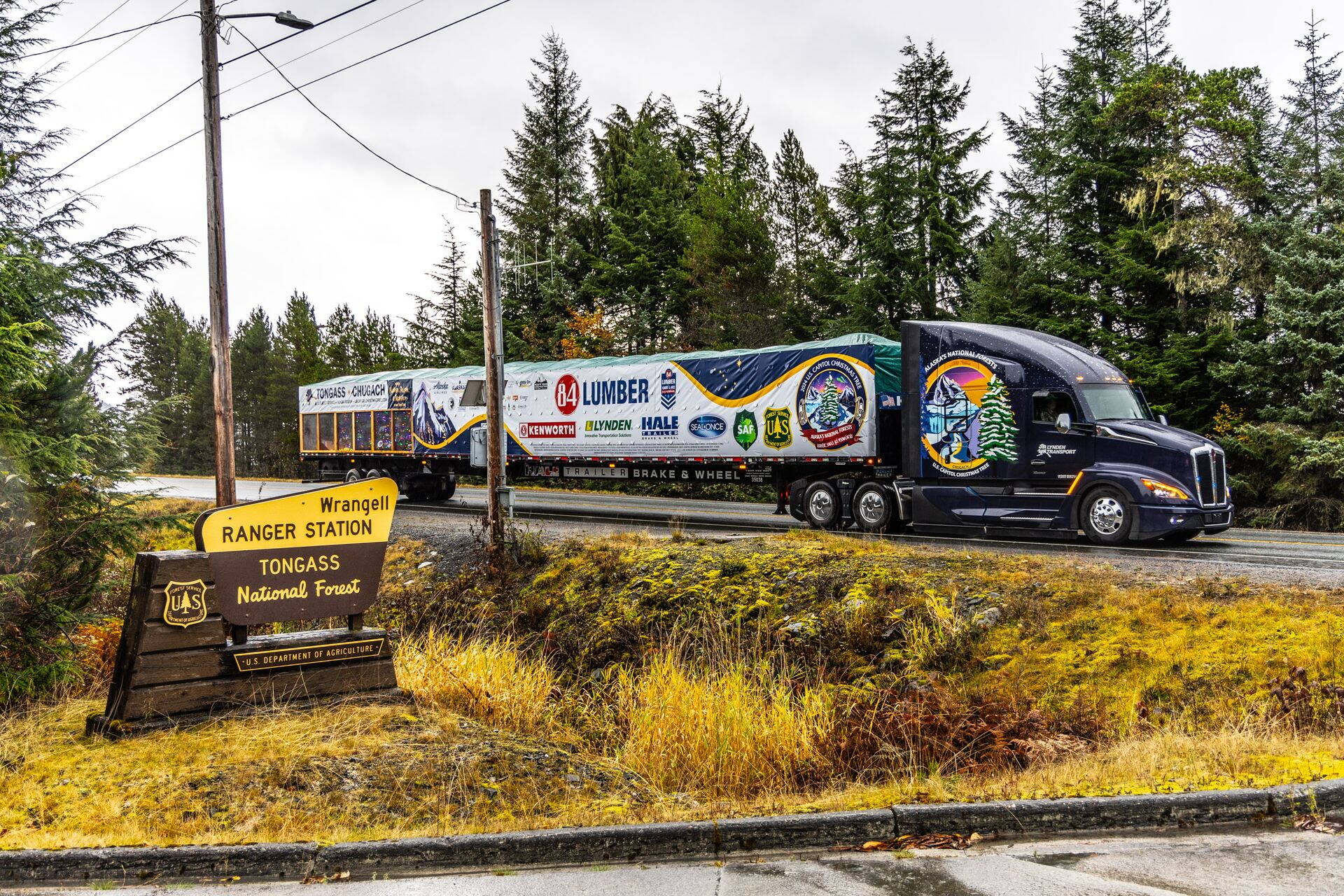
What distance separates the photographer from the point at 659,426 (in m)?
22.0

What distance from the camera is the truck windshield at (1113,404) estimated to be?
15773 mm

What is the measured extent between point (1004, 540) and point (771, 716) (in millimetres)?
9946

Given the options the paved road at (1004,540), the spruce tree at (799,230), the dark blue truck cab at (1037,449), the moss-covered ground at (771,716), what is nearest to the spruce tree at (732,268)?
the spruce tree at (799,230)

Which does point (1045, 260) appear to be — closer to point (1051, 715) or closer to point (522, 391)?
point (522, 391)

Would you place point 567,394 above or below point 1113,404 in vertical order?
above

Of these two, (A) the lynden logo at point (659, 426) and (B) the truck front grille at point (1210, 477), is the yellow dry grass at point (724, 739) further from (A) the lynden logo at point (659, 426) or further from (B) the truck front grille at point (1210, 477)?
(A) the lynden logo at point (659, 426)

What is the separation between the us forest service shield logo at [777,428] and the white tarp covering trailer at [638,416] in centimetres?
2

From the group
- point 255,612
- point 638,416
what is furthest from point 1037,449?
point 255,612

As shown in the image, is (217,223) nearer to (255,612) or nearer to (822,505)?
(255,612)

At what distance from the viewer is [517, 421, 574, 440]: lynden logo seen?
23.6 metres

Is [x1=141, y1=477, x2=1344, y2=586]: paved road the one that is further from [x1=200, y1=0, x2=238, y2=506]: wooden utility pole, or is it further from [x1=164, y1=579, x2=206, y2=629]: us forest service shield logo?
[x1=164, y1=579, x2=206, y2=629]: us forest service shield logo

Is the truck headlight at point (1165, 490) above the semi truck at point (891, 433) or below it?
below

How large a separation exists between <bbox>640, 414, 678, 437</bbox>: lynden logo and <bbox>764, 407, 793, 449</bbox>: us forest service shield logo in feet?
8.30

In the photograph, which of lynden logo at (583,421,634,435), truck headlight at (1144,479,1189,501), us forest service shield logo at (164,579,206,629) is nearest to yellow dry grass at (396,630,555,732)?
us forest service shield logo at (164,579,206,629)
